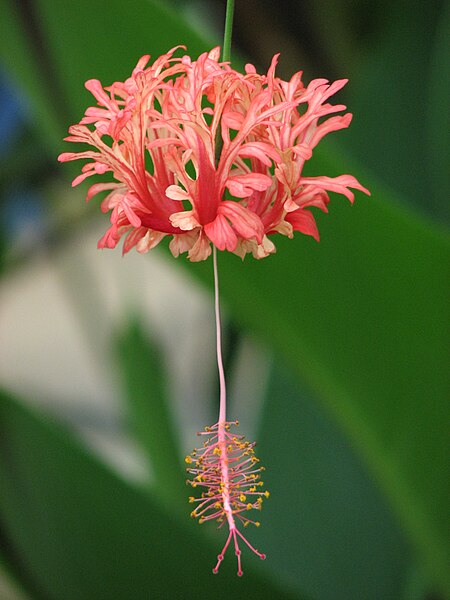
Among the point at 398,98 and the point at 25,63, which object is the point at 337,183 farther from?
the point at 398,98

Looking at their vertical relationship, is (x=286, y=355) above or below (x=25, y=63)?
below

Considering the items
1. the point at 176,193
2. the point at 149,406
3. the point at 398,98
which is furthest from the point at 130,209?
the point at 149,406

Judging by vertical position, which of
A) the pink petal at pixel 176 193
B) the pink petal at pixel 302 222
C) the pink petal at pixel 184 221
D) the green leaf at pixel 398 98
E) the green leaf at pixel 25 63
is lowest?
the pink petal at pixel 184 221

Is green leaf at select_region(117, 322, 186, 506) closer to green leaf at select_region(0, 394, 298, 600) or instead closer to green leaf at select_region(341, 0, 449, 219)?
green leaf at select_region(341, 0, 449, 219)

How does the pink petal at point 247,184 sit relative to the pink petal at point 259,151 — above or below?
below

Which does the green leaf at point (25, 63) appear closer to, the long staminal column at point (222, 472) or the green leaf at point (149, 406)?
the long staminal column at point (222, 472)

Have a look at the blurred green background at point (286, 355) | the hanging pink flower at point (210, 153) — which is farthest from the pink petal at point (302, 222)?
the blurred green background at point (286, 355)

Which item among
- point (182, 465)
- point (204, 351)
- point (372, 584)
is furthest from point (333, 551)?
point (204, 351)

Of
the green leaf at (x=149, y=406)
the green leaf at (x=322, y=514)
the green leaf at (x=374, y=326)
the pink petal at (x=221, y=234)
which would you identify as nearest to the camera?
the pink petal at (x=221, y=234)
